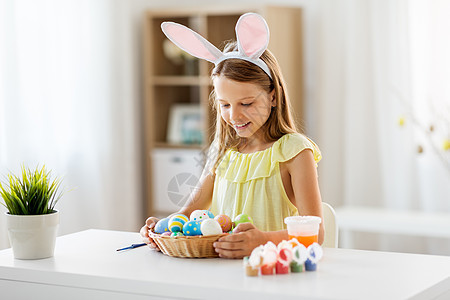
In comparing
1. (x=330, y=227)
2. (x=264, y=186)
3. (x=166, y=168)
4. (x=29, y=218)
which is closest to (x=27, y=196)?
(x=29, y=218)

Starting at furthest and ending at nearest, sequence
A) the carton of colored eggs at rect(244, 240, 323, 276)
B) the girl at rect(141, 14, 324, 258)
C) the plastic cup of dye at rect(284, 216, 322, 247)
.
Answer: the girl at rect(141, 14, 324, 258), the plastic cup of dye at rect(284, 216, 322, 247), the carton of colored eggs at rect(244, 240, 323, 276)

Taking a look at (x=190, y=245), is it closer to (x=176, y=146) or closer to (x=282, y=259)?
(x=282, y=259)

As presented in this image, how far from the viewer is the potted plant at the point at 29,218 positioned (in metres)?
1.68

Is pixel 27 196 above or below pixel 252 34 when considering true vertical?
below

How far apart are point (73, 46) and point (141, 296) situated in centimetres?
273

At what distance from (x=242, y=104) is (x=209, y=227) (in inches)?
14.8

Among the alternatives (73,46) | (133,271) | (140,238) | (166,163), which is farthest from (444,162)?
(133,271)

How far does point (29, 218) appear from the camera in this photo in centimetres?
167

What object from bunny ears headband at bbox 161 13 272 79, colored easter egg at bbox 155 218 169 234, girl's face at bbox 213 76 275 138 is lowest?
colored easter egg at bbox 155 218 169 234

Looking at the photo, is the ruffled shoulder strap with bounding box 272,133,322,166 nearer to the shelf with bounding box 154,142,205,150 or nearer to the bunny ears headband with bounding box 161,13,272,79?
the bunny ears headband with bounding box 161,13,272,79

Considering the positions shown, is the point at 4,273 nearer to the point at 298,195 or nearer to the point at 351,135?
the point at 298,195

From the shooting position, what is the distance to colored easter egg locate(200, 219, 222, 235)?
1.63 meters

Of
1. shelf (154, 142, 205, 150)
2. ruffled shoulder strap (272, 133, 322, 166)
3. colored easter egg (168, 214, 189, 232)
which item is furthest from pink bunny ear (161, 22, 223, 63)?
shelf (154, 142, 205, 150)

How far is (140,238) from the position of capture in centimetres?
191
